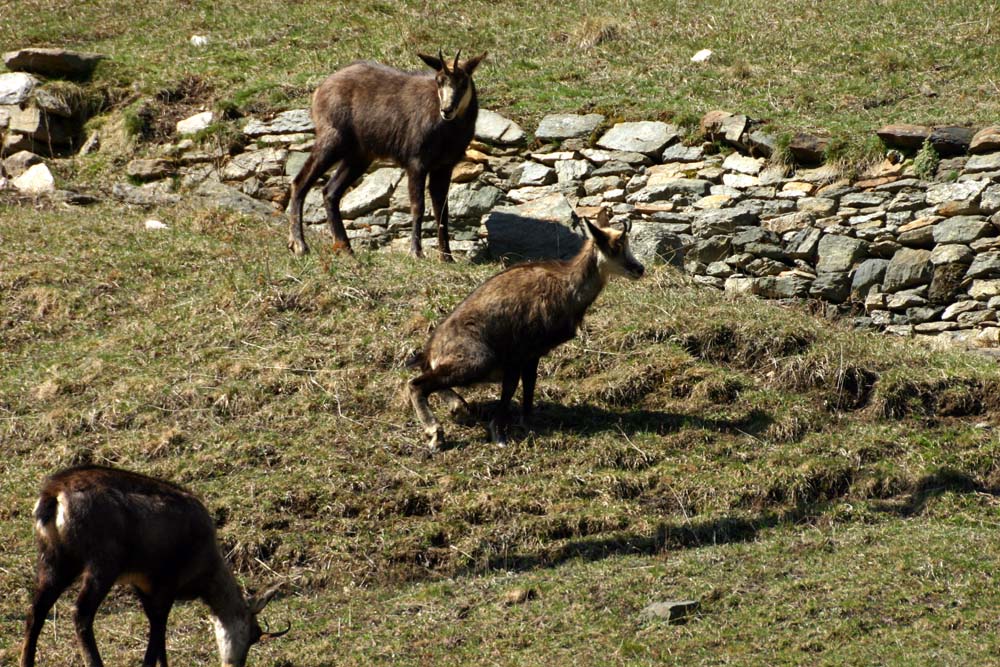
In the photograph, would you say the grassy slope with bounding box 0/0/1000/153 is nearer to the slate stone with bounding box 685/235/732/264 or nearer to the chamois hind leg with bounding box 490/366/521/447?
the slate stone with bounding box 685/235/732/264

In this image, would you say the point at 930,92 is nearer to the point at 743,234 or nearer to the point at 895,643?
the point at 743,234

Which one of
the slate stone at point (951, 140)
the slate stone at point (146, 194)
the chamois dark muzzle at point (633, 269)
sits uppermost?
the slate stone at point (951, 140)

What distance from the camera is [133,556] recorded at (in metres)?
6.37

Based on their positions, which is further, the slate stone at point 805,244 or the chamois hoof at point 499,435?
the slate stone at point 805,244

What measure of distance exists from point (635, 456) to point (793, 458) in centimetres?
117

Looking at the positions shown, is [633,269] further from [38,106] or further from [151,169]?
[38,106]

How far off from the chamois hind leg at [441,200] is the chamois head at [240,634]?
6210 mm

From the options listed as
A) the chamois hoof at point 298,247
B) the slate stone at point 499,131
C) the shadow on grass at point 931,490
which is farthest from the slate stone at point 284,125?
the shadow on grass at point 931,490

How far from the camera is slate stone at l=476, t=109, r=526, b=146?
14.5 m

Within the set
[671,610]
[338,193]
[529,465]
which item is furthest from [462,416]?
[338,193]

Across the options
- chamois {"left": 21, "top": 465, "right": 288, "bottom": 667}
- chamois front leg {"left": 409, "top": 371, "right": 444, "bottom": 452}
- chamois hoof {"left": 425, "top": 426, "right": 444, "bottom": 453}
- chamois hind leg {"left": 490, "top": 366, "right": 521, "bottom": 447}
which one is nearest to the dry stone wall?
chamois hind leg {"left": 490, "top": 366, "right": 521, "bottom": 447}

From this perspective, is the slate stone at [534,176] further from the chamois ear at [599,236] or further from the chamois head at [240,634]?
the chamois head at [240,634]

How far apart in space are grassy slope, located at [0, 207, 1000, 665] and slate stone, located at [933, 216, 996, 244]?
1.55 metres

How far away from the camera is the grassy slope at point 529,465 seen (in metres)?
7.08
